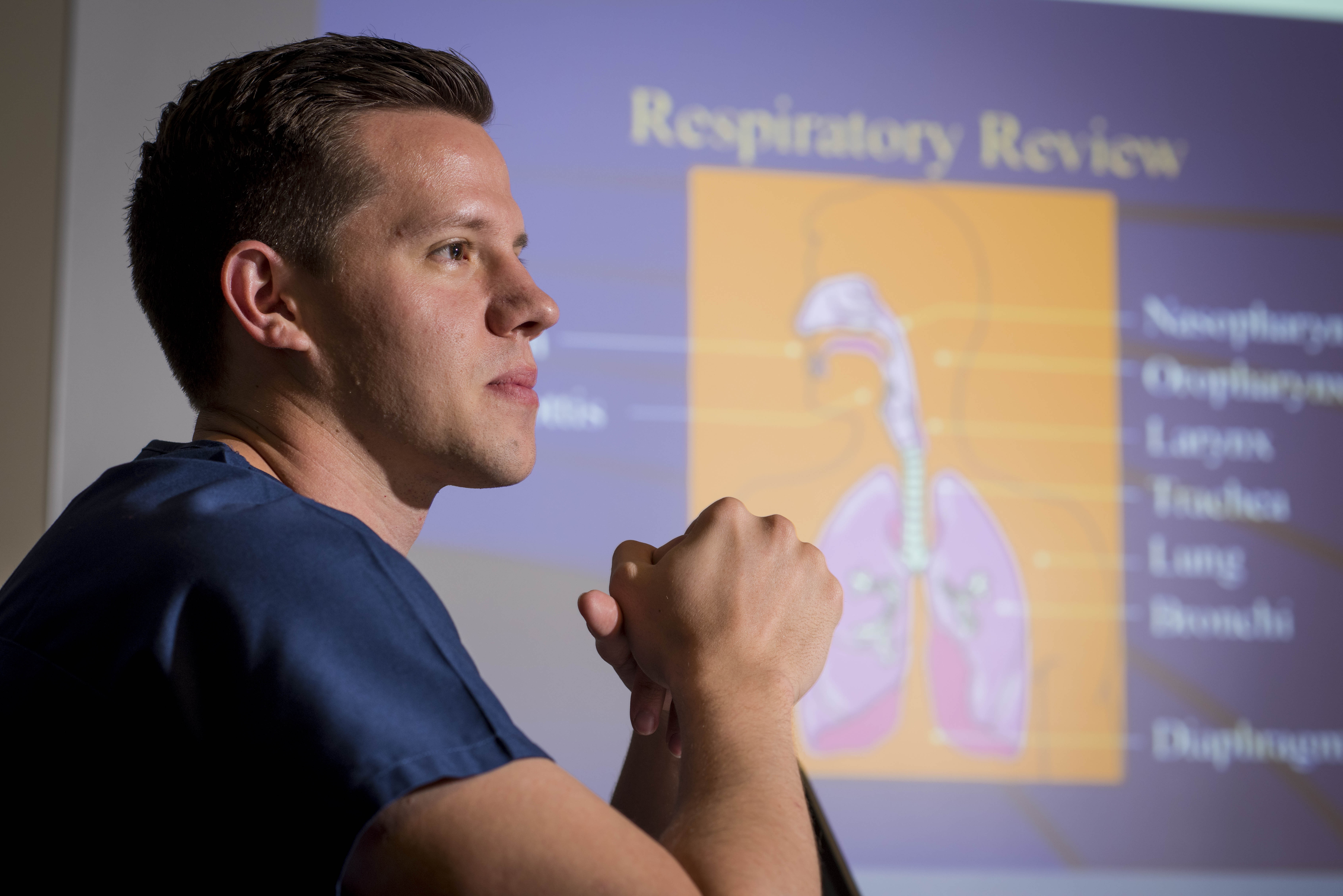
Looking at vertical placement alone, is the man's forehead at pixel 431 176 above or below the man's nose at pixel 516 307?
above

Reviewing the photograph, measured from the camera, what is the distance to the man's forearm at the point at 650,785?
97 centimetres

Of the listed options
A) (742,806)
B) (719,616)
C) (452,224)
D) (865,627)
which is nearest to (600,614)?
(719,616)

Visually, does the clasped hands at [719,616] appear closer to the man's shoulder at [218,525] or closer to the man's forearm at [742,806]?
the man's forearm at [742,806]

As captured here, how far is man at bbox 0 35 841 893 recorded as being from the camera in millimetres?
578

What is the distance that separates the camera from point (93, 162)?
5.98 ft

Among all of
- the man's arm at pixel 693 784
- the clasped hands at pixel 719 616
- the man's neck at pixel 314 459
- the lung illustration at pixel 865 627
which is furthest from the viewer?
the lung illustration at pixel 865 627

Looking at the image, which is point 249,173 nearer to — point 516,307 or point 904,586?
point 516,307

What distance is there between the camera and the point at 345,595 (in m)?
0.62

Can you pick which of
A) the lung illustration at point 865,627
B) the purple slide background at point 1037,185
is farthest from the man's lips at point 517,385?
the lung illustration at point 865,627

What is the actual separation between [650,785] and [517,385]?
0.38 m

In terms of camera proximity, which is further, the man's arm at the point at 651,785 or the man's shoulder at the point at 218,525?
the man's arm at the point at 651,785

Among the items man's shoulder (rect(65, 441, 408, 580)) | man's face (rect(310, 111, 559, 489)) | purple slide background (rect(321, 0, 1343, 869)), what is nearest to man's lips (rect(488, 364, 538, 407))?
man's face (rect(310, 111, 559, 489))

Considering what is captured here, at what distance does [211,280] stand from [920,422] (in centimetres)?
136

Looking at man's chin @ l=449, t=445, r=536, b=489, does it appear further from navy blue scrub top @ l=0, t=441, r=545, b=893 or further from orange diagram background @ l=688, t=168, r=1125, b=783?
orange diagram background @ l=688, t=168, r=1125, b=783
